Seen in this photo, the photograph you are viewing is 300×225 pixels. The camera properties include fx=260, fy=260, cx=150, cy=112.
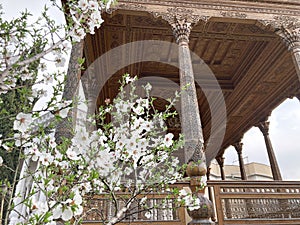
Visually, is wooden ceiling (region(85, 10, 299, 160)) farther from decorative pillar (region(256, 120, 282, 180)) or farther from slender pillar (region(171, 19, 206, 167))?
slender pillar (region(171, 19, 206, 167))

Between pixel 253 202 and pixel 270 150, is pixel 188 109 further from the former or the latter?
pixel 270 150

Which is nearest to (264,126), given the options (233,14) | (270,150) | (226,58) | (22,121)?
(270,150)

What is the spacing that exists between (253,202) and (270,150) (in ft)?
17.1

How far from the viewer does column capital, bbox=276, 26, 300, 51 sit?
209 inches

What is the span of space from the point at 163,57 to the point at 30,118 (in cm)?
657

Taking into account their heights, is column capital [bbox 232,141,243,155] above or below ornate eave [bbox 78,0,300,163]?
below

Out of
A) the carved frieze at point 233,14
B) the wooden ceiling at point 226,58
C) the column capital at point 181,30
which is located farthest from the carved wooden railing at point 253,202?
the carved frieze at point 233,14

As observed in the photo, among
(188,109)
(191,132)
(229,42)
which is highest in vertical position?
(229,42)

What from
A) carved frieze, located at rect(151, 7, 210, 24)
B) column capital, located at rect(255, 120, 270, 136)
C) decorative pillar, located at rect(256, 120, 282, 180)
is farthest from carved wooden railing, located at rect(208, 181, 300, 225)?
column capital, located at rect(255, 120, 270, 136)

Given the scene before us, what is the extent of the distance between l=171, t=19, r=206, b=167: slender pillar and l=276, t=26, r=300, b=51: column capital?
2.06 m

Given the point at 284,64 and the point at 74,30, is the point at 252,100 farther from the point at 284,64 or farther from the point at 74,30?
the point at 74,30

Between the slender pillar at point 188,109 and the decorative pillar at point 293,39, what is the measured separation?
207cm

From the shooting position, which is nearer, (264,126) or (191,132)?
(191,132)

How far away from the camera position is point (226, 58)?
758 cm
